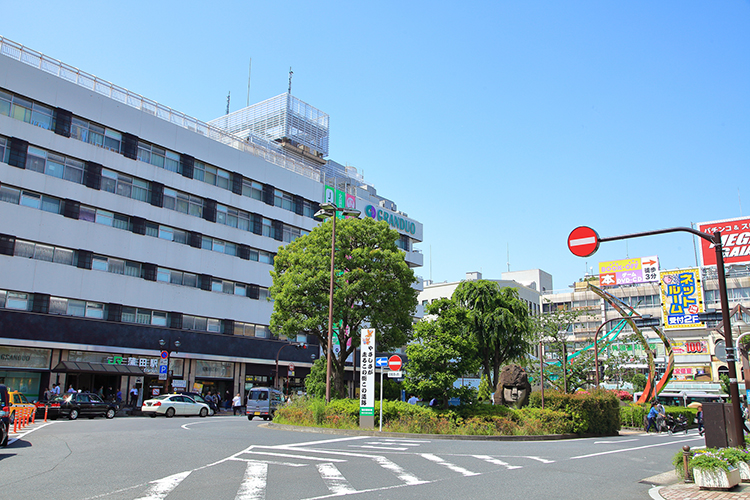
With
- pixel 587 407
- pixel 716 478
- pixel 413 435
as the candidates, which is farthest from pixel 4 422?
pixel 587 407

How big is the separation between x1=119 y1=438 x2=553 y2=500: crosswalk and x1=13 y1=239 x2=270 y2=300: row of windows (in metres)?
27.9

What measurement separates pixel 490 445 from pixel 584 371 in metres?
31.6

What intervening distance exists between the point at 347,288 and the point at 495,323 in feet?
38.0

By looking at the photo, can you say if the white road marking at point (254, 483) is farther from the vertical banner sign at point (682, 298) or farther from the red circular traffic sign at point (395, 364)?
the vertical banner sign at point (682, 298)

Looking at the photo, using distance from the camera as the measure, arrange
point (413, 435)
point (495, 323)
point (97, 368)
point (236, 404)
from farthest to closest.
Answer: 1. point (236, 404)
2. point (97, 368)
3. point (495, 323)
4. point (413, 435)

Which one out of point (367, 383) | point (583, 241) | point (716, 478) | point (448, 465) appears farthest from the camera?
point (367, 383)

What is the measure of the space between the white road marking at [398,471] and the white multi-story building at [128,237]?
30.5 metres

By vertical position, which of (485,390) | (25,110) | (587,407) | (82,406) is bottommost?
(82,406)

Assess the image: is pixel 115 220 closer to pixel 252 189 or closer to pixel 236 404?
pixel 252 189

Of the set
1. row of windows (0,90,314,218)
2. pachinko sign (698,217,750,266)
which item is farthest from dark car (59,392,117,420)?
pachinko sign (698,217,750,266)

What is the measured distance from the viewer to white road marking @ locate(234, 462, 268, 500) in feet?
28.9

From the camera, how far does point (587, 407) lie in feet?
82.3

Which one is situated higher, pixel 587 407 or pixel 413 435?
pixel 587 407

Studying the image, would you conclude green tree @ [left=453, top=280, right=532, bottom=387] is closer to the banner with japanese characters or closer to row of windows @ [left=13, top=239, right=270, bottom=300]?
the banner with japanese characters
